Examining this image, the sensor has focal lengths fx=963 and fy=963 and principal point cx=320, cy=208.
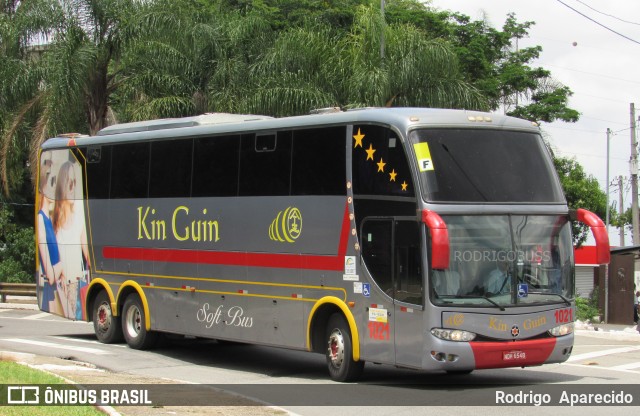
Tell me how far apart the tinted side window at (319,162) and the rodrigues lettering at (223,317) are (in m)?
2.45

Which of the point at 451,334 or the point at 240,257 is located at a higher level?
the point at 240,257

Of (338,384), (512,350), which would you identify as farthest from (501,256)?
(338,384)

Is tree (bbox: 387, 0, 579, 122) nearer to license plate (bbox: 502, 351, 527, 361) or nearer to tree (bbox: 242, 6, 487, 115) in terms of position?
tree (bbox: 242, 6, 487, 115)

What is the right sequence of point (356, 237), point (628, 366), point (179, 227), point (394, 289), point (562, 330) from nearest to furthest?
point (394, 289) < point (562, 330) < point (356, 237) < point (628, 366) < point (179, 227)

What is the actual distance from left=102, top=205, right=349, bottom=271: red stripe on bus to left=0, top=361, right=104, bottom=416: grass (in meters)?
4.02

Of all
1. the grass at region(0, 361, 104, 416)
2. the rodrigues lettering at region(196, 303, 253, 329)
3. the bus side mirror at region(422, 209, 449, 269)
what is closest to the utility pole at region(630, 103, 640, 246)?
the rodrigues lettering at region(196, 303, 253, 329)

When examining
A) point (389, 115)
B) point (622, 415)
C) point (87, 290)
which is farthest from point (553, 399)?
point (87, 290)

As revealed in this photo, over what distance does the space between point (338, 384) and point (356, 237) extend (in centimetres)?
218

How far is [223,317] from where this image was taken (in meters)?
16.6

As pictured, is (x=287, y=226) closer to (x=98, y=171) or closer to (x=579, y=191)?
(x=98, y=171)

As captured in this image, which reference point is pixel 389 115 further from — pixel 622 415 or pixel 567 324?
pixel 622 415

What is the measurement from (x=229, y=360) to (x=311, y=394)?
200 inches

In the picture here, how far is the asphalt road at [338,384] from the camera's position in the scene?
12.2 metres

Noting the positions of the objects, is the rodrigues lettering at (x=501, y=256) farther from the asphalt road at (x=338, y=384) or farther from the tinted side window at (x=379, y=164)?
the asphalt road at (x=338, y=384)
